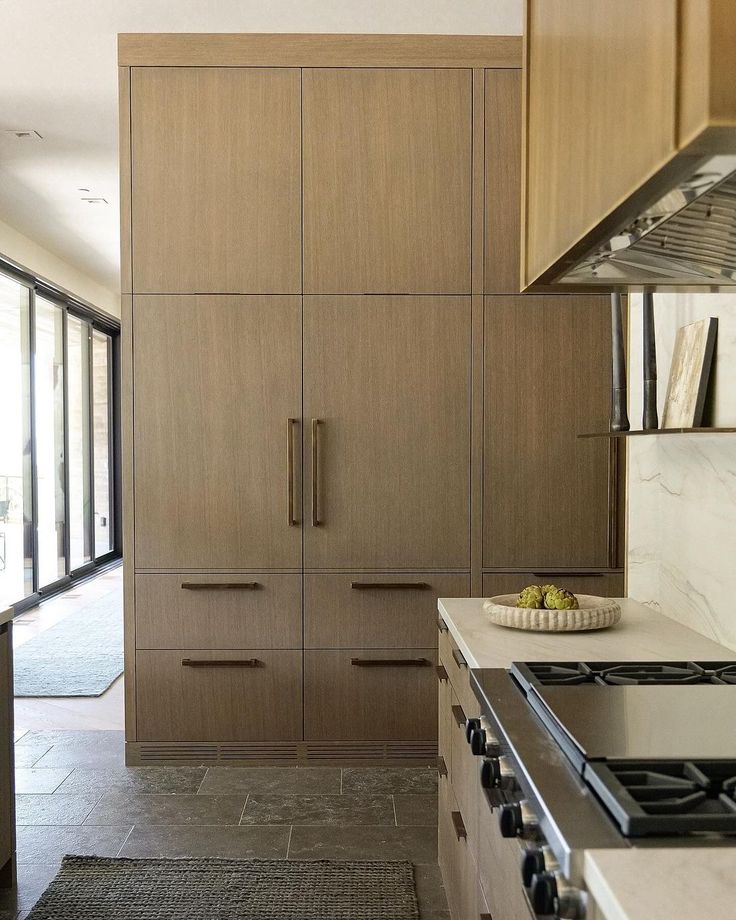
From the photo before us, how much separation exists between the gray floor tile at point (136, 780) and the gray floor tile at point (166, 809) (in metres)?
0.06

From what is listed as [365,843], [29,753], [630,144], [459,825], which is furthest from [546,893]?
[29,753]

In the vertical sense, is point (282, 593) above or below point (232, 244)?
below

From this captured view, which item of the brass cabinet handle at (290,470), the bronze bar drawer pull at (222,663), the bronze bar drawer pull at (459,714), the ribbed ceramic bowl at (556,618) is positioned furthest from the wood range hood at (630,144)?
the bronze bar drawer pull at (222,663)

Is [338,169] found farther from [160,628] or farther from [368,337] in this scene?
[160,628]

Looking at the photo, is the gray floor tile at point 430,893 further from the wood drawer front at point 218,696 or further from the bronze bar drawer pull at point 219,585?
the bronze bar drawer pull at point 219,585

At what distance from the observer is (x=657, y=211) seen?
42.5 inches

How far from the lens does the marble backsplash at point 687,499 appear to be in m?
1.98

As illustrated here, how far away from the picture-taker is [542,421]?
3496 millimetres

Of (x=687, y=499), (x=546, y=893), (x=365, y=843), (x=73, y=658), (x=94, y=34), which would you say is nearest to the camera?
(x=546, y=893)

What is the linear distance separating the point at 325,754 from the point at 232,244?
6.65ft

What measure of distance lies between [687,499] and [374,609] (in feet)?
5.18

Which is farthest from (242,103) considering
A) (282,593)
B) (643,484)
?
(643,484)

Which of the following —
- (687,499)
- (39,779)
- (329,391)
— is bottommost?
(39,779)

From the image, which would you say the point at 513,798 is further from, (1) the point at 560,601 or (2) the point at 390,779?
(2) the point at 390,779
